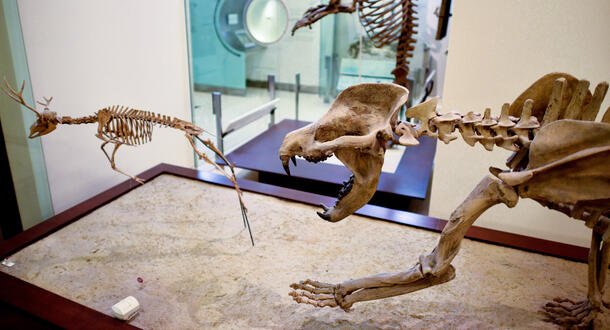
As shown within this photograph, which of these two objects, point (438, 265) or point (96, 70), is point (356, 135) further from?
point (96, 70)

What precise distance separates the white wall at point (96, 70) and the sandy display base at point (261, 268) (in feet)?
1.66

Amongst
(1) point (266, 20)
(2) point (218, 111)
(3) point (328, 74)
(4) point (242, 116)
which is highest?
(1) point (266, 20)

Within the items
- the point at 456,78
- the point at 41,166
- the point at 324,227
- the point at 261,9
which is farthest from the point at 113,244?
the point at 261,9

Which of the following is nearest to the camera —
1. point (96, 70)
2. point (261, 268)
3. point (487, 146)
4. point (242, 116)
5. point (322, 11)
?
point (487, 146)

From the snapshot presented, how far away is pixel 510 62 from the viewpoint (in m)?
3.39

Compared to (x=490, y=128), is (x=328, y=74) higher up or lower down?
lower down

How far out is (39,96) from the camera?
11.5 ft

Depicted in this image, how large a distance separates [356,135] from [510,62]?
6.72 ft

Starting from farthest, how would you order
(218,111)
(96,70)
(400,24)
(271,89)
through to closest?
(271,89) < (218,111) < (400,24) < (96,70)

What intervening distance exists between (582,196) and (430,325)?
1.11 metres

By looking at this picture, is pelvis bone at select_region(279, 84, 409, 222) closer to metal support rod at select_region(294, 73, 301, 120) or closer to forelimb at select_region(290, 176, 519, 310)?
forelimb at select_region(290, 176, 519, 310)

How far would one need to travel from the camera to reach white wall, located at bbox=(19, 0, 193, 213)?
3496 mm

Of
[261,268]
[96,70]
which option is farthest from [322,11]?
[261,268]

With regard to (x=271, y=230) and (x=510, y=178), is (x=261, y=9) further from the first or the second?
(x=510, y=178)
